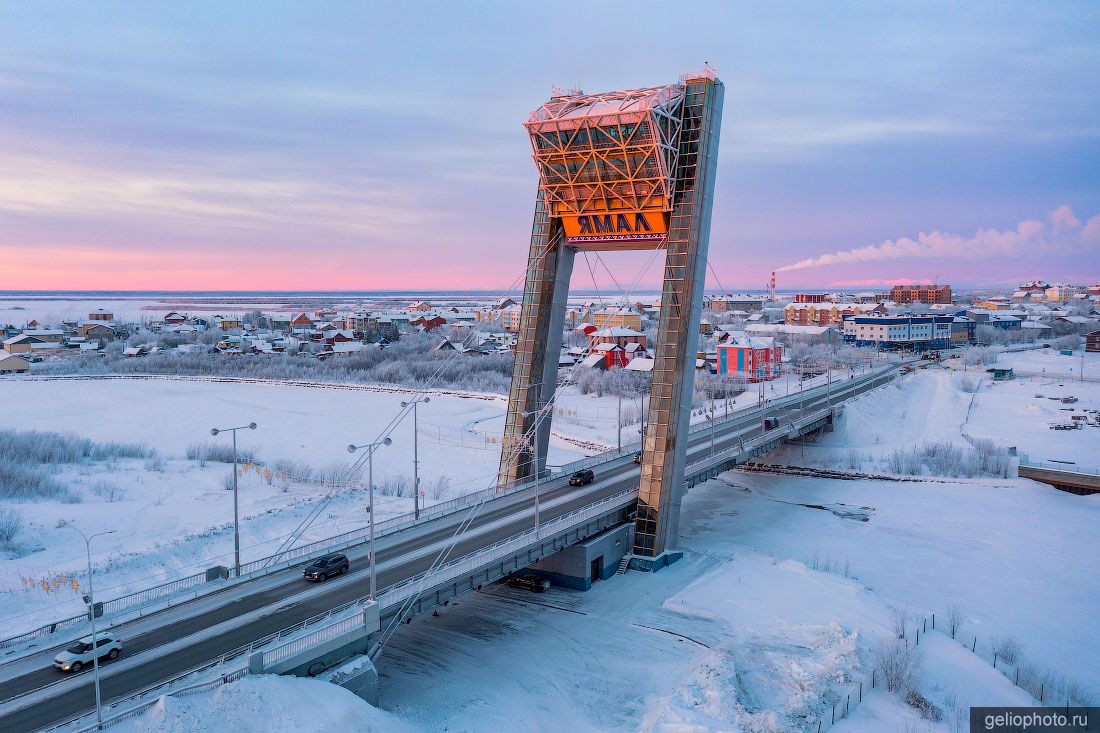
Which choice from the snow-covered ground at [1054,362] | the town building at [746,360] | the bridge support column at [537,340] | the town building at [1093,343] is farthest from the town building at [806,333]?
the bridge support column at [537,340]

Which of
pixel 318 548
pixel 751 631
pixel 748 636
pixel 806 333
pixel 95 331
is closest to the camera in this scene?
pixel 748 636

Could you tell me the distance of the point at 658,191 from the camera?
128ft

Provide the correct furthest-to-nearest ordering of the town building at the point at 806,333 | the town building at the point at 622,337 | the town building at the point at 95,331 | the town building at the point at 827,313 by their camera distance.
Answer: the town building at the point at 827,313 → the town building at the point at 95,331 → the town building at the point at 806,333 → the town building at the point at 622,337

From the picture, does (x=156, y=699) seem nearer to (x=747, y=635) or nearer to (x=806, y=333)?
(x=747, y=635)

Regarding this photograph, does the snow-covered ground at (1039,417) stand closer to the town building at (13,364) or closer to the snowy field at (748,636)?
the snowy field at (748,636)

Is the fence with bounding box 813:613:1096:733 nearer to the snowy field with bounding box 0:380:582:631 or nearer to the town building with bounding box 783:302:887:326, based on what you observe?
the snowy field with bounding box 0:380:582:631

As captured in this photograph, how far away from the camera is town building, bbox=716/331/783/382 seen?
10731 centimetres

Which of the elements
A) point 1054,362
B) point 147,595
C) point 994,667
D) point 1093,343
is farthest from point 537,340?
A: point 1093,343

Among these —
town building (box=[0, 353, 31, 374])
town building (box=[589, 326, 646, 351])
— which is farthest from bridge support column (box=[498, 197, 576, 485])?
town building (box=[0, 353, 31, 374])

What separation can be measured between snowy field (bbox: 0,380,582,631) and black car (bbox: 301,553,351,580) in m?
11.2

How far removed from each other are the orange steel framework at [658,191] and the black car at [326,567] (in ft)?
47.1

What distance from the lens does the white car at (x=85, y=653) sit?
68.2 ft

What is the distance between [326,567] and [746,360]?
88733mm

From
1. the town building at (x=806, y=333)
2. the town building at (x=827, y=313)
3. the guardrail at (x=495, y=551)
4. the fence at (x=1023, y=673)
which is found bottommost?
the fence at (x=1023, y=673)
